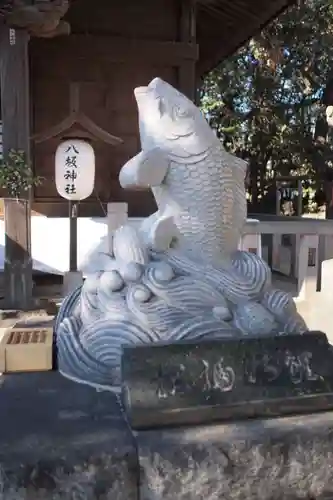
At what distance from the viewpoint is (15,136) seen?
580 cm

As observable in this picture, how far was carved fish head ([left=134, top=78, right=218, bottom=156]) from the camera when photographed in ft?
8.57

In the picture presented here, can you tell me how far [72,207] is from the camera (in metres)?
6.26

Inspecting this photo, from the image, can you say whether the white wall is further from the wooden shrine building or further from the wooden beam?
the wooden beam

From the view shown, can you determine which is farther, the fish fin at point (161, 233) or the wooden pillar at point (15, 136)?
the wooden pillar at point (15, 136)

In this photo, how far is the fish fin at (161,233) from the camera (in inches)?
103

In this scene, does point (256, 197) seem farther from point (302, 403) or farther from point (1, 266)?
point (302, 403)

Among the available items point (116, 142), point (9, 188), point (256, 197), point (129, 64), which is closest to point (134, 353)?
point (9, 188)

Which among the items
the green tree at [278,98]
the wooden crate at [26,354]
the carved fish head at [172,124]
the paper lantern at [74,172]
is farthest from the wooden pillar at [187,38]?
the wooden crate at [26,354]

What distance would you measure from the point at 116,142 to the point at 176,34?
7.59 feet

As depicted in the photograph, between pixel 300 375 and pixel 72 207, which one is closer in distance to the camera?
pixel 300 375

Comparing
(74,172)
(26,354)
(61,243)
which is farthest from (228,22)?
(26,354)

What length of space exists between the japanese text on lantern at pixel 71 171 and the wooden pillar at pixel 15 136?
1.78ft

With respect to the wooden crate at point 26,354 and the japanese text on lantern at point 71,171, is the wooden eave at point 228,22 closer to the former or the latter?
the japanese text on lantern at point 71,171

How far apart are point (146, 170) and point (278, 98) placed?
12384 millimetres
